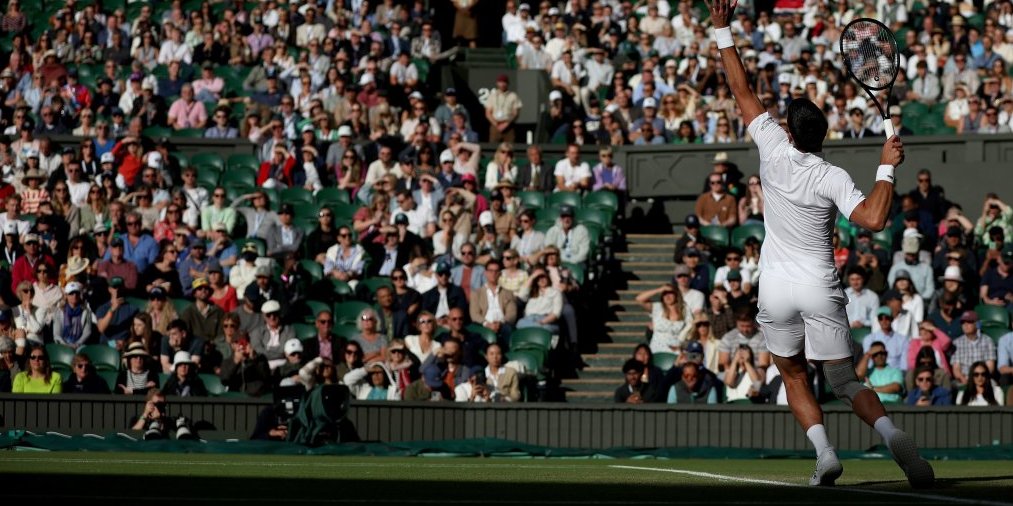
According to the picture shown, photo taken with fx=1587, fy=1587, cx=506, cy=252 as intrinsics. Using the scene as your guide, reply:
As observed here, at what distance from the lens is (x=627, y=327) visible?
18562 millimetres

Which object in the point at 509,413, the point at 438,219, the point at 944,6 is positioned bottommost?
the point at 509,413

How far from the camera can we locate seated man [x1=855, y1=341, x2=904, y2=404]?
50.4 feet

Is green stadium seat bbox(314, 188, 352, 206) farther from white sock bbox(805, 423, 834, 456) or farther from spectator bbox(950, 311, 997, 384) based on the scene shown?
white sock bbox(805, 423, 834, 456)

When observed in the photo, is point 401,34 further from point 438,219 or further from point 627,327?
point 627,327

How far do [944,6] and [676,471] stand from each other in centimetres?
1674

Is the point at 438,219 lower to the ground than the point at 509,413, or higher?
higher

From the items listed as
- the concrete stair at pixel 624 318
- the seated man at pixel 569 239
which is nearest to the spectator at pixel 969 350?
the concrete stair at pixel 624 318

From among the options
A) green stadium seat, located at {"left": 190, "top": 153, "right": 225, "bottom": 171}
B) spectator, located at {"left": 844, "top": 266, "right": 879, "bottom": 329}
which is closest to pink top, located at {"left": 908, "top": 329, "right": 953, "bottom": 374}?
spectator, located at {"left": 844, "top": 266, "right": 879, "bottom": 329}

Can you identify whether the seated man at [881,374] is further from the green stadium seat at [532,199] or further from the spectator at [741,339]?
the green stadium seat at [532,199]

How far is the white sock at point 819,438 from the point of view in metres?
7.34

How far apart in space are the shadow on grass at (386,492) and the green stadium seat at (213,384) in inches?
304

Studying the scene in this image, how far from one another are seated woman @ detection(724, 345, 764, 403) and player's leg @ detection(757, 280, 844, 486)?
25.3 feet

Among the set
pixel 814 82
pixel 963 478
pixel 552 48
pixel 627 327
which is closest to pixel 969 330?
pixel 627 327

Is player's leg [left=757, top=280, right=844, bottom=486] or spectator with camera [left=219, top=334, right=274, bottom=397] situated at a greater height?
player's leg [left=757, top=280, right=844, bottom=486]
